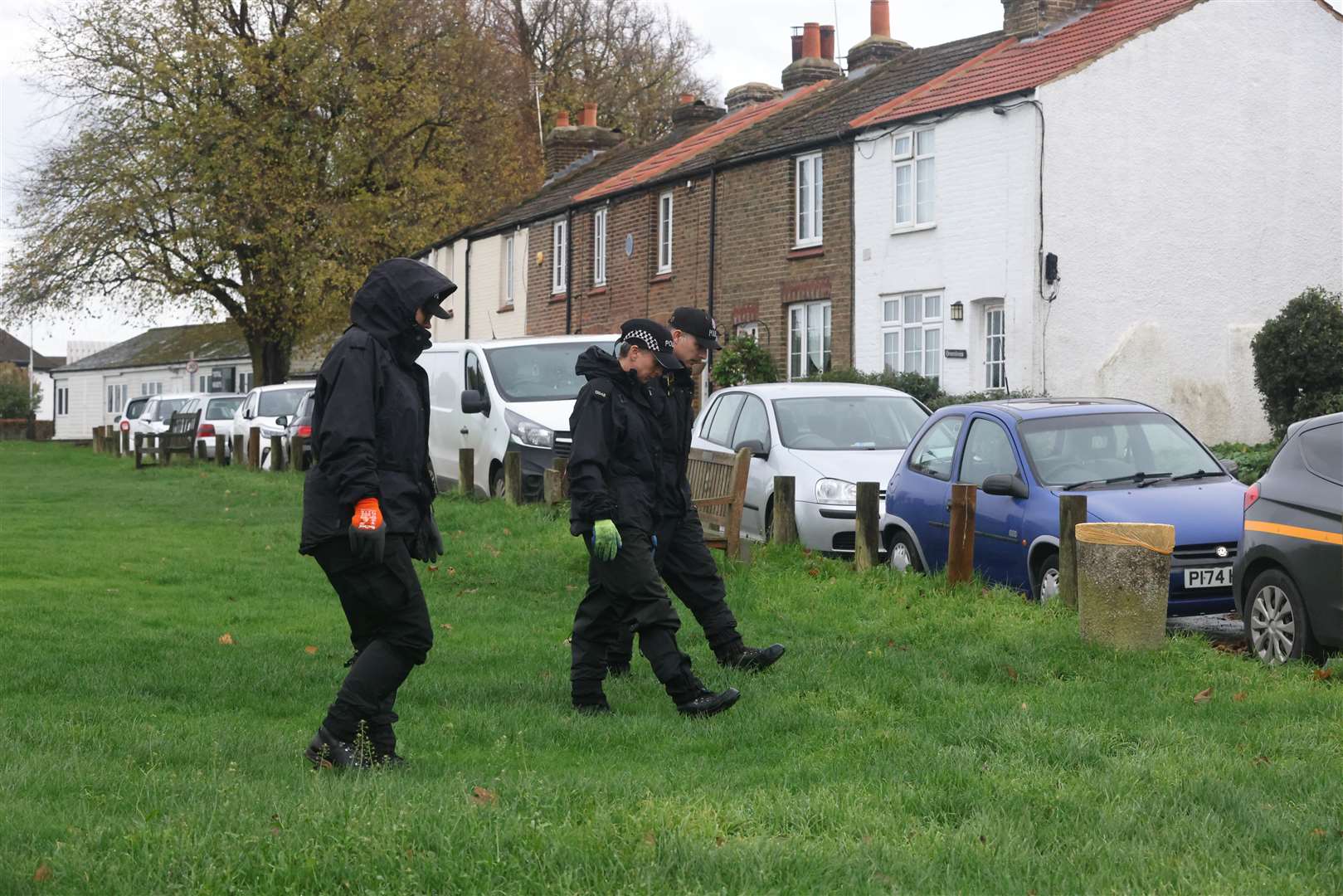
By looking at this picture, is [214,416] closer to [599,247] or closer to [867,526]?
[599,247]

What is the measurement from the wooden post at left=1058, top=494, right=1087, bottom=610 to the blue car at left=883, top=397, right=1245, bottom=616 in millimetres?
533

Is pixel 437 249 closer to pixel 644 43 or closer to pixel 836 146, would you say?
pixel 644 43

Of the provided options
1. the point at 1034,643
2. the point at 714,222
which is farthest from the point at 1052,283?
the point at 1034,643

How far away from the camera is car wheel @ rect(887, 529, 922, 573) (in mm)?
12625

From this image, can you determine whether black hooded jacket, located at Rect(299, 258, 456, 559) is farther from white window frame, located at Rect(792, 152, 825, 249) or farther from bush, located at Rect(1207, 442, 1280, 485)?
white window frame, located at Rect(792, 152, 825, 249)

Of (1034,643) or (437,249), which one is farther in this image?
(437,249)

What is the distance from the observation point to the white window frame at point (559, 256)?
3962 cm

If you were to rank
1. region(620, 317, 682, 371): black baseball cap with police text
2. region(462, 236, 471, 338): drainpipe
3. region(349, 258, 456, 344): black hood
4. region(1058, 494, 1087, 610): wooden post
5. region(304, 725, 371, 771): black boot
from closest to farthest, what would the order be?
region(304, 725, 371, 771): black boot < region(349, 258, 456, 344): black hood < region(620, 317, 682, 371): black baseball cap with police text < region(1058, 494, 1087, 610): wooden post < region(462, 236, 471, 338): drainpipe

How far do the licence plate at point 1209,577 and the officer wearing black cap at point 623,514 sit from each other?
4.11 meters

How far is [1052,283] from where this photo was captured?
24969 millimetres

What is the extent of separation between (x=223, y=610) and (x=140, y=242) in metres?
34.5

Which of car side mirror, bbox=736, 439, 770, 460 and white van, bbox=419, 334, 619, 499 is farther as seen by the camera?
white van, bbox=419, 334, 619, 499

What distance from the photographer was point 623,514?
7691mm

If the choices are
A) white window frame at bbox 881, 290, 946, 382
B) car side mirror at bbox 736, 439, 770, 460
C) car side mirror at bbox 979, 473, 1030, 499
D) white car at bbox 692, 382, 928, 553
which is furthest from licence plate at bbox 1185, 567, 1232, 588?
white window frame at bbox 881, 290, 946, 382
